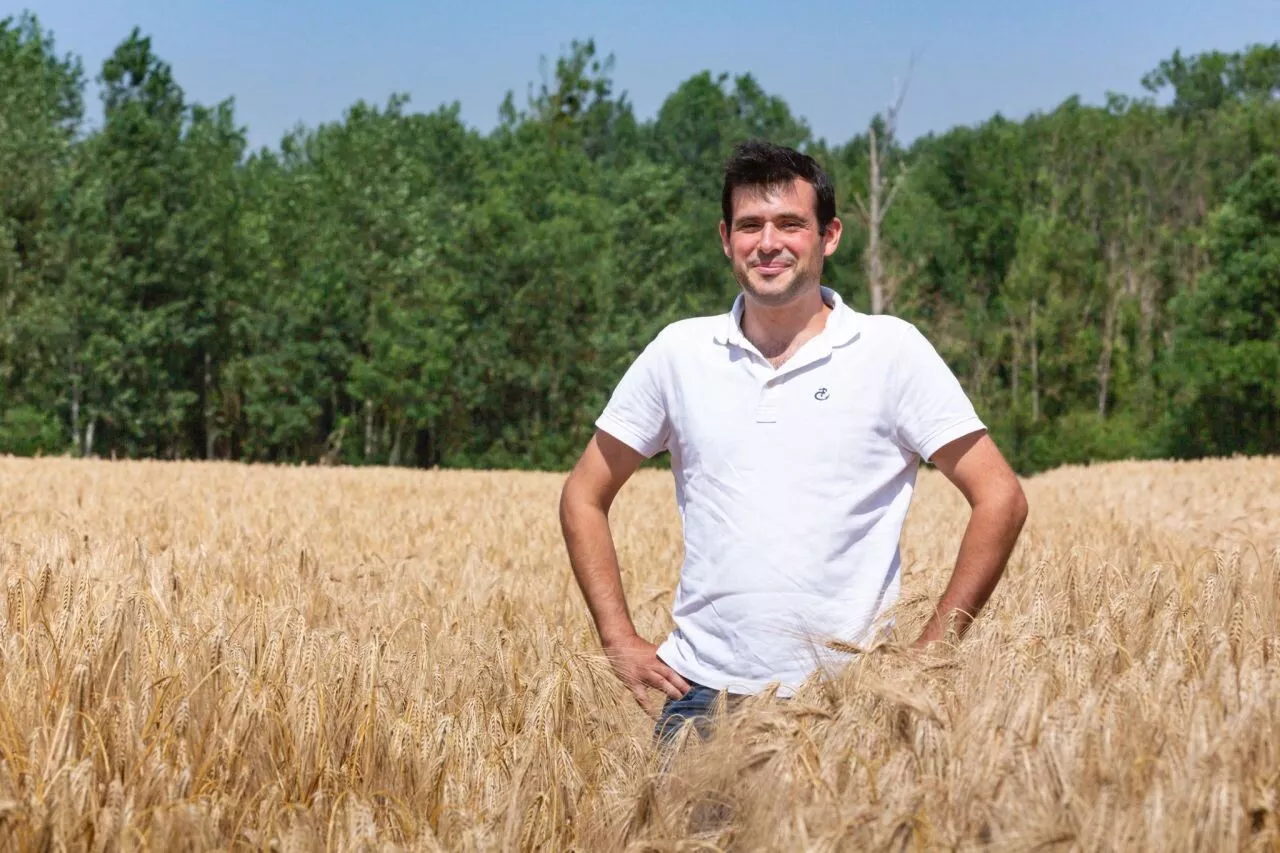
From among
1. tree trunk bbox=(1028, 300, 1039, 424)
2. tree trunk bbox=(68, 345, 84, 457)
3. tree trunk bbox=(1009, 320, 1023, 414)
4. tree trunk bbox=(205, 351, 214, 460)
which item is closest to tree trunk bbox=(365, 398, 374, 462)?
tree trunk bbox=(205, 351, 214, 460)

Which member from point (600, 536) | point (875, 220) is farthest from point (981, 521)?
point (875, 220)

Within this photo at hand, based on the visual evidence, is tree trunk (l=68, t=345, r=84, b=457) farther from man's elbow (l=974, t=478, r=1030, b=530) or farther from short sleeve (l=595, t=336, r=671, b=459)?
man's elbow (l=974, t=478, r=1030, b=530)

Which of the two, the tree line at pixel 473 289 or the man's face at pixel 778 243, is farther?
the tree line at pixel 473 289

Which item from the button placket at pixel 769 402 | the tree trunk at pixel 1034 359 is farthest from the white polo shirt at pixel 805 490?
the tree trunk at pixel 1034 359

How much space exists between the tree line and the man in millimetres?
33540

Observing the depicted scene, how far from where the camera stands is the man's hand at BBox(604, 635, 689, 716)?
3.47 meters

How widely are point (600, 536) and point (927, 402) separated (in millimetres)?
1015

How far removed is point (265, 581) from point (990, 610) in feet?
10.4

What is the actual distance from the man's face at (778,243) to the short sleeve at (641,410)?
0.36 metres

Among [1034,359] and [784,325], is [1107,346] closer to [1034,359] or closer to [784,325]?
[1034,359]

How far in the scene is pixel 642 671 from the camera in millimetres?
3551

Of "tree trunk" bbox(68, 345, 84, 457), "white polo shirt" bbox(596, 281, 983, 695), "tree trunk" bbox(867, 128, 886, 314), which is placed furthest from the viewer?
"tree trunk" bbox(68, 345, 84, 457)

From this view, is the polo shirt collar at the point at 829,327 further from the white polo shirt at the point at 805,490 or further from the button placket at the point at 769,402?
the button placket at the point at 769,402

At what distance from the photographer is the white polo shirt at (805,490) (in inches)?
129
